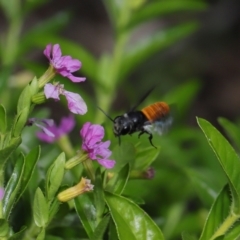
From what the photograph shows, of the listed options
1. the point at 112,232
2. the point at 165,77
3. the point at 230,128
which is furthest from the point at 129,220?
the point at 165,77

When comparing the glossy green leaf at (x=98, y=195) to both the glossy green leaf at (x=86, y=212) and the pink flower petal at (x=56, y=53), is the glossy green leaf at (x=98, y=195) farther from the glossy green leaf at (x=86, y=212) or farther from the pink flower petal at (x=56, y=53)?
the pink flower petal at (x=56, y=53)

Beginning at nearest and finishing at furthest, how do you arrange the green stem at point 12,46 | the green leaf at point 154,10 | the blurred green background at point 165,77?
the blurred green background at point 165,77
the green leaf at point 154,10
the green stem at point 12,46

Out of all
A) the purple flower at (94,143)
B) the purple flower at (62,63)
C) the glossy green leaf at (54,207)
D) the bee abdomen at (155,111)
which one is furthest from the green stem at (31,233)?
the bee abdomen at (155,111)

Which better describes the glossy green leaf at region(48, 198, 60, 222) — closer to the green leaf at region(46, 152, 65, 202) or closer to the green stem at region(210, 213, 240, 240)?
the green leaf at region(46, 152, 65, 202)

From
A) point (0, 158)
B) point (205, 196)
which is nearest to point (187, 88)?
point (205, 196)

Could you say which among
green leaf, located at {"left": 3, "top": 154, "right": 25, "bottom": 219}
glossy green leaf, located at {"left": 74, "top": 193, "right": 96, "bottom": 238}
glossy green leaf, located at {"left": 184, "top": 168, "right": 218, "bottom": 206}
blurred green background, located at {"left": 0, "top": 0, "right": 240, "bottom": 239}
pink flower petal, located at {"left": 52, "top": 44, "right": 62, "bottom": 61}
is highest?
pink flower petal, located at {"left": 52, "top": 44, "right": 62, "bottom": 61}

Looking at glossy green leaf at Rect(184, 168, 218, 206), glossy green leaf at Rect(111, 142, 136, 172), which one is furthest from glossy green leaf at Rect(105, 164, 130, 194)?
glossy green leaf at Rect(184, 168, 218, 206)

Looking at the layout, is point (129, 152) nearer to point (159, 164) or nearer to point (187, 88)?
point (159, 164)
